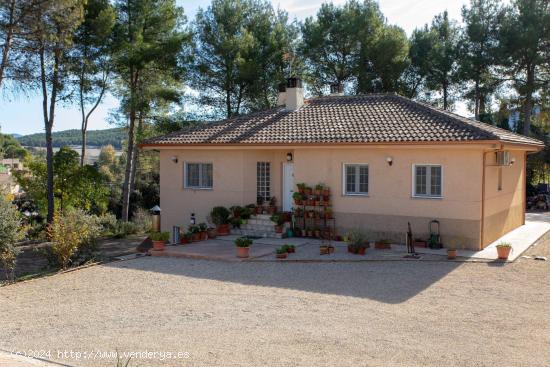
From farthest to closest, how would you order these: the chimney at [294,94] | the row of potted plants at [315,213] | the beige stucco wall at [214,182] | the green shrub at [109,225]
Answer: the green shrub at [109,225], the chimney at [294,94], the beige stucco wall at [214,182], the row of potted plants at [315,213]

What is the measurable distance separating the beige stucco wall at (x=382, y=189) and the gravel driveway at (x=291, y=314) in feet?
7.75

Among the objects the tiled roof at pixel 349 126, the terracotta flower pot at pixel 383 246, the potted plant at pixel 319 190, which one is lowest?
the terracotta flower pot at pixel 383 246

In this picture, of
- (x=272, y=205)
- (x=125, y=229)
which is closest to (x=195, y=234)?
(x=272, y=205)

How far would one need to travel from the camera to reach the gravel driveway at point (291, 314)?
7613 millimetres

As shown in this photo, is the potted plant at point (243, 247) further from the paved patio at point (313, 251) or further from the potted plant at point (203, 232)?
the potted plant at point (203, 232)

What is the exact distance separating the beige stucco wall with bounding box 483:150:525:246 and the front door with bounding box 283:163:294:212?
21.5 feet

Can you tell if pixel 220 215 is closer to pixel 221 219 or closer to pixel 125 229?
pixel 221 219

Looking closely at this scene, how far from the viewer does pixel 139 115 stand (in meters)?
29.5

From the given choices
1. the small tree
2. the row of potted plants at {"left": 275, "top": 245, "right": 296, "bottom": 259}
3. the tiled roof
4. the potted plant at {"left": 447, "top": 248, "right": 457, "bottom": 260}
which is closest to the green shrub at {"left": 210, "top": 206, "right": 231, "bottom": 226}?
the tiled roof

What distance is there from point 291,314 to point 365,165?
27.7 feet

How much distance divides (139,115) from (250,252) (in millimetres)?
16399

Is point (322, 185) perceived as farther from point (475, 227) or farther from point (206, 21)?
point (206, 21)

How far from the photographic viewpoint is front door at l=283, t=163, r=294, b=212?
1947 centimetres

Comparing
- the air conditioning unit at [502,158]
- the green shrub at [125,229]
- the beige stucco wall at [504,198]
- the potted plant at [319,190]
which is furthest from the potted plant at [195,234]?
the air conditioning unit at [502,158]
